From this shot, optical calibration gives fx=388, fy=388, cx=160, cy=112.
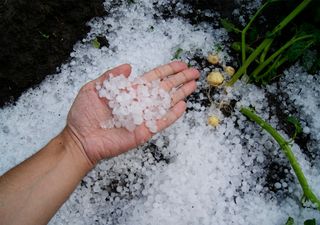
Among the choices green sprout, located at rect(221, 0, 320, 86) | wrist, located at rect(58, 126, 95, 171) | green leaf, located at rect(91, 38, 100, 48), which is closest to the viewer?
wrist, located at rect(58, 126, 95, 171)

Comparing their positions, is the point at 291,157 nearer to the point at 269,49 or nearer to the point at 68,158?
the point at 269,49

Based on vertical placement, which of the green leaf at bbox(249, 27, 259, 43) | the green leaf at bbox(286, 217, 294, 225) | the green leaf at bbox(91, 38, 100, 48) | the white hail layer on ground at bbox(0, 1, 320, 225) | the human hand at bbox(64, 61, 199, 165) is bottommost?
the green leaf at bbox(286, 217, 294, 225)

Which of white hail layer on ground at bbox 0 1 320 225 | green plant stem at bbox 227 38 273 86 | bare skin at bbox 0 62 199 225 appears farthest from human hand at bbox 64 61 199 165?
green plant stem at bbox 227 38 273 86

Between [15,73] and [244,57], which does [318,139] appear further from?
[15,73]

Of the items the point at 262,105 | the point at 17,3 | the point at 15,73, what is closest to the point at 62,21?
the point at 17,3

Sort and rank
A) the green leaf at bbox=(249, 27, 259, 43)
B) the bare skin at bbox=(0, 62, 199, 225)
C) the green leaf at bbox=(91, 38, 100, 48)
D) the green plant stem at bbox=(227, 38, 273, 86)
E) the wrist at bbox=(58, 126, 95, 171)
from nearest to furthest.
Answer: the bare skin at bbox=(0, 62, 199, 225)
the wrist at bbox=(58, 126, 95, 171)
the green plant stem at bbox=(227, 38, 273, 86)
the green leaf at bbox=(249, 27, 259, 43)
the green leaf at bbox=(91, 38, 100, 48)

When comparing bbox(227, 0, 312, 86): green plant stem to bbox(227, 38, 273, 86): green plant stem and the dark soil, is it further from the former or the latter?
the dark soil

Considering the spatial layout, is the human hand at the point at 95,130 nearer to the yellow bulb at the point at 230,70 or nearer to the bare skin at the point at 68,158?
the bare skin at the point at 68,158
